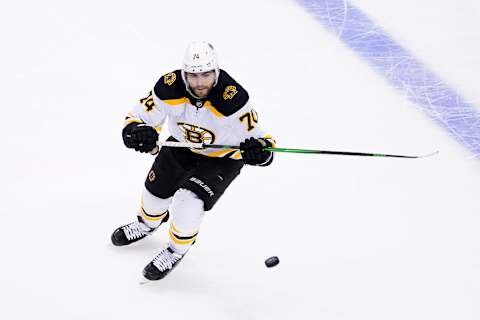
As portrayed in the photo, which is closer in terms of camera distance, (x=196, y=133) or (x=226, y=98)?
(x=226, y=98)

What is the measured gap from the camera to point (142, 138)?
319cm

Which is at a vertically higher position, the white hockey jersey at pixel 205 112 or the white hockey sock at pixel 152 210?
the white hockey jersey at pixel 205 112

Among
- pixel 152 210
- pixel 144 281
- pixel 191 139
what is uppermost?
pixel 191 139

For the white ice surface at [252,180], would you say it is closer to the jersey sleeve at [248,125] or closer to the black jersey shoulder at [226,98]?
the jersey sleeve at [248,125]

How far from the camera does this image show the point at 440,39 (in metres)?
5.53

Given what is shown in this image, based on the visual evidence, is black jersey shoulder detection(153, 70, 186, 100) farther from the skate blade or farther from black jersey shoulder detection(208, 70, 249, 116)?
the skate blade

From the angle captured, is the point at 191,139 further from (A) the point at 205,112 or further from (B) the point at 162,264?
(B) the point at 162,264

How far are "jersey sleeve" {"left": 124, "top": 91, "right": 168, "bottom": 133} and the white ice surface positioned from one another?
0.74 metres

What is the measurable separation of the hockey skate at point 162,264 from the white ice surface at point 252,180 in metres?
0.07

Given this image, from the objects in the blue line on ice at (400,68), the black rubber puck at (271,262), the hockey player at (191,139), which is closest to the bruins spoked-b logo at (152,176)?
the hockey player at (191,139)

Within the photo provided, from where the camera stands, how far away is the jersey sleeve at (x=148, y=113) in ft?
11.0

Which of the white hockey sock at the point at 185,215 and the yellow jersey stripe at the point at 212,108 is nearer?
the yellow jersey stripe at the point at 212,108

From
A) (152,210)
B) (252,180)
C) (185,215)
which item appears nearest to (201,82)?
(185,215)

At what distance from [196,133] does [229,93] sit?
0.26 meters
